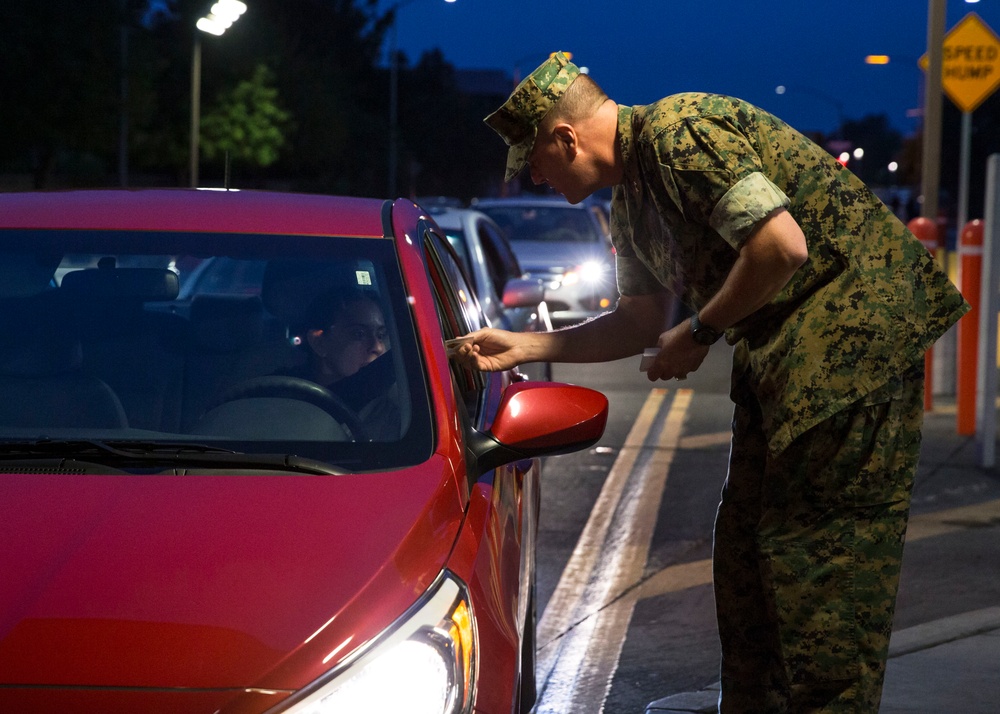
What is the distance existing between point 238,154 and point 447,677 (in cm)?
4893

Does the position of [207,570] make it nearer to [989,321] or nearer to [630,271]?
[630,271]

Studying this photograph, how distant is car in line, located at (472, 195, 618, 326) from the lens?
15.7 metres

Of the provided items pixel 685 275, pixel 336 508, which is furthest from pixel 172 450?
pixel 685 275

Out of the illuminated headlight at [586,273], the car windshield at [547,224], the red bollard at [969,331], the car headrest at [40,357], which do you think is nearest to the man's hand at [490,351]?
the car headrest at [40,357]

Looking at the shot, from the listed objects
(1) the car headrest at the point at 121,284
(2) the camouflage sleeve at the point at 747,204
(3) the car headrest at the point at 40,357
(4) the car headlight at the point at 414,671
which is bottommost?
(4) the car headlight at the point at 414,671

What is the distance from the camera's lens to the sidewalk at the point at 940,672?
4355mm

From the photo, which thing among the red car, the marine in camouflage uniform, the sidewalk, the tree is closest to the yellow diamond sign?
the sidewalk

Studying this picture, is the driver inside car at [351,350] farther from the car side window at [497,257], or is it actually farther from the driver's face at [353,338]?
the car side window at [497,257]

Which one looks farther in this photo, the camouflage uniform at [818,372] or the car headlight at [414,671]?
the camouflage uniform at [818,372]

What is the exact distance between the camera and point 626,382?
13328 millimetres

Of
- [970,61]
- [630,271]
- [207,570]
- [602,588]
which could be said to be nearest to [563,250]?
[970,61]

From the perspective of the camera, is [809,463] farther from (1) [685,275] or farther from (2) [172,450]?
(2) [172,450]

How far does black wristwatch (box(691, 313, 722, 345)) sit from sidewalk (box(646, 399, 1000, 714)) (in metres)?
1.48

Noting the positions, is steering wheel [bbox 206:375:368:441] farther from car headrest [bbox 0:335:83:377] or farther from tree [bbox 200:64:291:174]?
tree [bbox 200:64:291:174]
